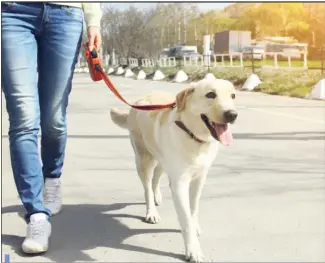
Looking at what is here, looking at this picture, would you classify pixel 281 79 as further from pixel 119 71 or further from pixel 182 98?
pixel 119 71

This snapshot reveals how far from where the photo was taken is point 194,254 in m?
2.71

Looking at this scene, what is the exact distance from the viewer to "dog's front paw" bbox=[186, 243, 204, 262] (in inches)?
106

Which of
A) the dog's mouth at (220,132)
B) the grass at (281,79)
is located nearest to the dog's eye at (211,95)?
the dog's mouth at (220,132)

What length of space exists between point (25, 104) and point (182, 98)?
866 mm

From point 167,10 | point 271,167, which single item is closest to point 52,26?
point 271,167

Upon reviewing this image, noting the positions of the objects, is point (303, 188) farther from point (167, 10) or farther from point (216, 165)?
point (167, 10)

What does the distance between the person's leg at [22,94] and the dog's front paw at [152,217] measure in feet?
2.35

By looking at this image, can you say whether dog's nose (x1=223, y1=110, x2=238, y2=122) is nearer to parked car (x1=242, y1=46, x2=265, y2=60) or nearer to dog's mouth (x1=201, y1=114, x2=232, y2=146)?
dog's mouth (x1=201, y1=114, x2=232, y2=146)

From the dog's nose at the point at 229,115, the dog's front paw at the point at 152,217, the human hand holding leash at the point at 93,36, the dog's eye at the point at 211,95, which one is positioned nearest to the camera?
the dog's nose at the point at 229,115

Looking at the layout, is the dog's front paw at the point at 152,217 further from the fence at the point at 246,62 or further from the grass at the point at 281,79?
the fence at the point at 246,62

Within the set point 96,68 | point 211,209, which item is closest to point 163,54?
point 211,209

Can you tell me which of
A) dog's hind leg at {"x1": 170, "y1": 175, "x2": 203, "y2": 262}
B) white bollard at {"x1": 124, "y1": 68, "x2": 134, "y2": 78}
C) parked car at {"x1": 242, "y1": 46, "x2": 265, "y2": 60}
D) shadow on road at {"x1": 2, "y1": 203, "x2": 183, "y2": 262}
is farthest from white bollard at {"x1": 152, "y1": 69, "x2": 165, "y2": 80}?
dog's hind leg at {"x1": 170, "y1": 175, "x2": 203, "y2": 262}

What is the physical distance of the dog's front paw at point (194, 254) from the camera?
2.70 metres

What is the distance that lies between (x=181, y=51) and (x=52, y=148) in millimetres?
26886
